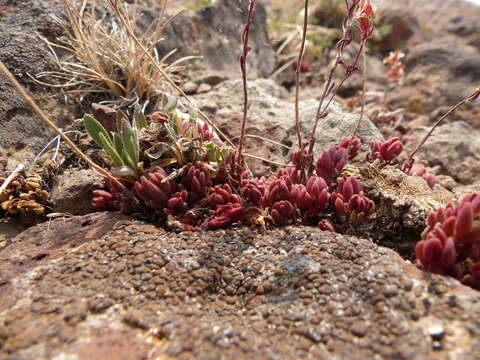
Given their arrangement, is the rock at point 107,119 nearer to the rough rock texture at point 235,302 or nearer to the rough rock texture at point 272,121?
the rough rock texture at point 272,121

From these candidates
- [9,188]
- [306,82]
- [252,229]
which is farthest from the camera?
[306,82]

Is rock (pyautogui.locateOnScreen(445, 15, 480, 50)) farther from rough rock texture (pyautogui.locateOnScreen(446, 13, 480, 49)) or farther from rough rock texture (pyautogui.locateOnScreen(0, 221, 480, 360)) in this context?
rough rock texture (pyautogui.locateOnScreen(0, 221, 480, 360))

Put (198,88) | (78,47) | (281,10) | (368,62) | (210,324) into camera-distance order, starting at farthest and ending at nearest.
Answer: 1. (281,10)
2. (368,62)
3. (198,88)
4. (78,47)
5. (210,324)

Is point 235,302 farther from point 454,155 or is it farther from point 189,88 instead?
point 454,155

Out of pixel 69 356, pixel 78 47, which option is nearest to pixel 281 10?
pixel 78 47

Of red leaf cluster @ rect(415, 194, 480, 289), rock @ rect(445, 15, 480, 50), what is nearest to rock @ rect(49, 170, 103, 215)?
red leaf cluster @ rect(415, 194, 480, 289)

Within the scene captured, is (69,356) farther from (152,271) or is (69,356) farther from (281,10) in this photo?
(281,10)

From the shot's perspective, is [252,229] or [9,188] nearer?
[252,229]
